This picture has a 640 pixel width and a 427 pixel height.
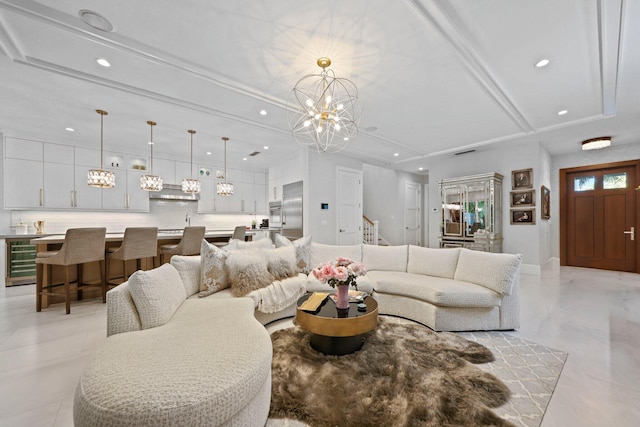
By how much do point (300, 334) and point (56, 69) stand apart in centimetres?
368

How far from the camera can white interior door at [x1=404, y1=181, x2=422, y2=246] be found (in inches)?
332

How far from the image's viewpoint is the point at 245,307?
205cm

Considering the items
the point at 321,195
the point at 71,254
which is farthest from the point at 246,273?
the point at 321,195

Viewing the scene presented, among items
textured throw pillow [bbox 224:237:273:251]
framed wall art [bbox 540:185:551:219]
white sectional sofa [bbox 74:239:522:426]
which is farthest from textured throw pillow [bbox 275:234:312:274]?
framed wall art [bbox 540:185:551:219]

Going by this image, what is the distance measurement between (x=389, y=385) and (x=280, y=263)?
5.49 feet

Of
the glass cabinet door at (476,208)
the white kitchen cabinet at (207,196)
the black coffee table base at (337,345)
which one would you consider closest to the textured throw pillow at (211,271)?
the black coffee table base at (337,345)

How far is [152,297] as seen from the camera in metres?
1.67

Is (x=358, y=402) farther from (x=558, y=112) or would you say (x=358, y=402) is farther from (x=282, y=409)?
(x=558, y=112)

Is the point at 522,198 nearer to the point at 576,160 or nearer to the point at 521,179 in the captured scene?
the point at 521,179

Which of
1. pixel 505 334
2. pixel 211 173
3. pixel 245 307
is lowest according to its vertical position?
pixel 505 334

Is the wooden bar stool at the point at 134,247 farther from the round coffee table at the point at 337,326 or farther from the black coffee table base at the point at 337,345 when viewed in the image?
the black coffee table base at the point at 337,345

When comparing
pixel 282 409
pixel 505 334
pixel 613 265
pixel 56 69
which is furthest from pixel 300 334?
pixel 613 265

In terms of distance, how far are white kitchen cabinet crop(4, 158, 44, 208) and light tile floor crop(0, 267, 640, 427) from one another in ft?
5.42

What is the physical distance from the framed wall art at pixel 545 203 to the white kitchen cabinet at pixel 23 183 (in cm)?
987
